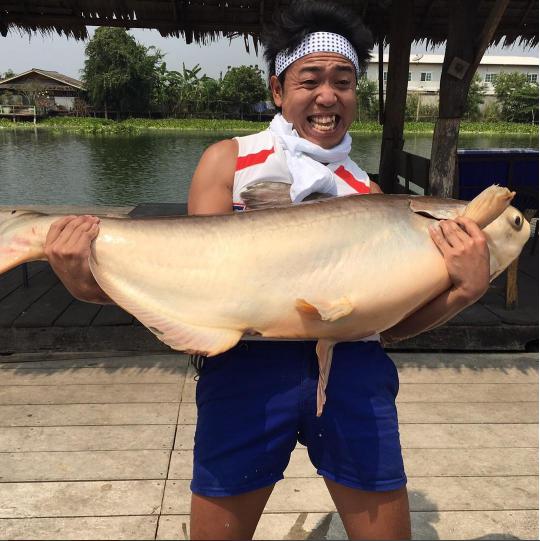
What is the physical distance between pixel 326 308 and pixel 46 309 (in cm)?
439

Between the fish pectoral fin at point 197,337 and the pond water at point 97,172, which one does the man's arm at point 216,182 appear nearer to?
the fish pectoral fin at point 197,337

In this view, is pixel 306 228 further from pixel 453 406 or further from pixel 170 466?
pixel 453 406

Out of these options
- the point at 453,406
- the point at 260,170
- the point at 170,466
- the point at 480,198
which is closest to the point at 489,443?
the point at 453,406

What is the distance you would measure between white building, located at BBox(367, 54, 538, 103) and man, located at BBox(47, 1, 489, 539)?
73.0 meters

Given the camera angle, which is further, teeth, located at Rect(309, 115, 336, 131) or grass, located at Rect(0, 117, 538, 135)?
grass, located at Rect(0, 117, 538, 135)

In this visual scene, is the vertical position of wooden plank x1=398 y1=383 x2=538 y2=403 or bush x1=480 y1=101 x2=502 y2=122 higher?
bush x1=480 y1=101 x2=502 y2=122

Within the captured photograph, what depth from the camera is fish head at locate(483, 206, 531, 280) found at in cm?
171

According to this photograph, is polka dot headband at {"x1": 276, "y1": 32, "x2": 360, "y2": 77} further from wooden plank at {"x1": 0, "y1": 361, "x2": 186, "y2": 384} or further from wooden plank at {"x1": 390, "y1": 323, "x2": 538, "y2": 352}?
wooden plank at {"x1": 390, "y1": 323, "x2": 538, "y2": 352}

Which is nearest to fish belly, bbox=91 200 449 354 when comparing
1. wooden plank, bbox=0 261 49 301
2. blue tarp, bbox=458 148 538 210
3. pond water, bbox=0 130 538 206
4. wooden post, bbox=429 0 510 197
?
wooden post, bbox=429 0 510 197

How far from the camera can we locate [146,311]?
164 centimetres

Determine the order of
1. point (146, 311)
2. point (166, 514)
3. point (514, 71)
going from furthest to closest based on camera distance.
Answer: point (514, 71) → point (166, 514) → point (146, 311)

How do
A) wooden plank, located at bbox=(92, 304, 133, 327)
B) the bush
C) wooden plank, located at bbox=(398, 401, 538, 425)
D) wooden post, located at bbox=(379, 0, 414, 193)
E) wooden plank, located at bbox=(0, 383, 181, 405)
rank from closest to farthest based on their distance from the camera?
wooden plank, located at bbox=(398, 401, 538, 425) < wooden plank, located at bbox=(0, 383, 181, 405) < wooden plank, located at bbox=(92, 304, 133, 327) < wooden post, located at bbox=(379, 0, 414, 193) < the bush

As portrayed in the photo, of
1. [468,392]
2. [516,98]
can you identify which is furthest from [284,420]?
[516,98]

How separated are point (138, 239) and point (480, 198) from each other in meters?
1.06
